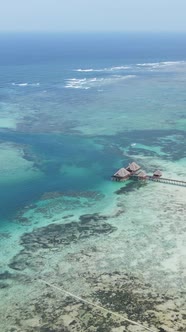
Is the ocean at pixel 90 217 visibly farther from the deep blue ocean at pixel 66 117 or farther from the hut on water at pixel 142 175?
the hut on water at pixel 142 175

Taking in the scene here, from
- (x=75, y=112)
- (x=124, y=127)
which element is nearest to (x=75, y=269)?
(x=124, y=127)

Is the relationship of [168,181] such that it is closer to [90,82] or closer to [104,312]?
[104,312]

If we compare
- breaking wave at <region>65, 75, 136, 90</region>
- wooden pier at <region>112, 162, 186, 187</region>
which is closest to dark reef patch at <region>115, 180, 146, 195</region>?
wooden pier at <region>112, 162, 186, 187</region>

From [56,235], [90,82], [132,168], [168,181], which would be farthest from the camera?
[90,82]

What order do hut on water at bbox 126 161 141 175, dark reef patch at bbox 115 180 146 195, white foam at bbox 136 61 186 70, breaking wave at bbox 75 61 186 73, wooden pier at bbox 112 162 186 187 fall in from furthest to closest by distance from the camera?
white foam at bbox 136 61 186 70
breaking wave at bbox 75 61 186 73
hut on water at bbox 126 161 141 175
wooden pier at bbox 112 162 186 187
dark reef patch at bbox 115 180 146 195

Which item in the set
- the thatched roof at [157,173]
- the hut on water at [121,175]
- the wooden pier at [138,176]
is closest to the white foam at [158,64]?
the wooden pier at [138,176]

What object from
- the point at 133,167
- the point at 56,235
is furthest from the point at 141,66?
the point at 56,235

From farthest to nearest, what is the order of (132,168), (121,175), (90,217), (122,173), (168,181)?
(132,168) → (122,173) → (121,175) → (168,181) → (90,217)

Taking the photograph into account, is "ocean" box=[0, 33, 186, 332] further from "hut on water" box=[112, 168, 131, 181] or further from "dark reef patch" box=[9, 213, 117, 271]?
"hut on water" box=[112, 168, 131, 181]

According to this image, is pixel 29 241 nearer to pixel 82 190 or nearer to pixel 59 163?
pixel 82 190
